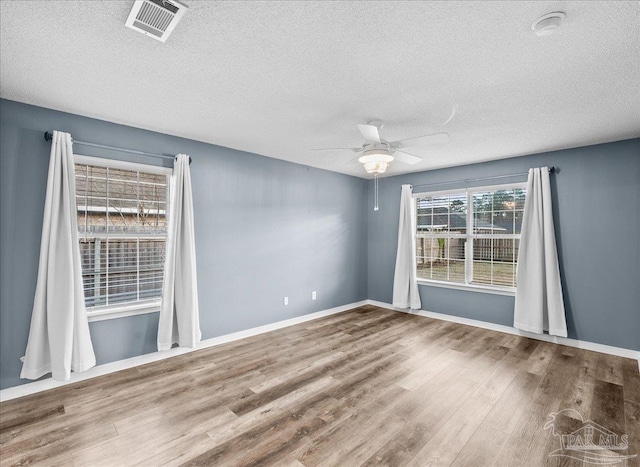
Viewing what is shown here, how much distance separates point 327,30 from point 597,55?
1.72 meters

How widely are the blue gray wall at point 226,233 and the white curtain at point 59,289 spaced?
16 centimetres

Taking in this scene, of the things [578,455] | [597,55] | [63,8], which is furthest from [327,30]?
[578,455]

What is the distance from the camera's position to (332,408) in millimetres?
2547

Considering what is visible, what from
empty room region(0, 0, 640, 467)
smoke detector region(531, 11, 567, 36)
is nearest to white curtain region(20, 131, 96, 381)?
empty room region(0, 0, 640, 467)

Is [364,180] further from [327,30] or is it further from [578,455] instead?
[578,455]

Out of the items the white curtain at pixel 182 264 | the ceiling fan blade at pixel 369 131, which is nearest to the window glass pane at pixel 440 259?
the ceiling fan blade at pixel 369 131

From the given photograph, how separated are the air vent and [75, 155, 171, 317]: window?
196cm

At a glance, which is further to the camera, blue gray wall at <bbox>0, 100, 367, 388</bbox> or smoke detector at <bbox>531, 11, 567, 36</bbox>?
blue gray wall at <bbox>0, 100, 367, 388</bbox>

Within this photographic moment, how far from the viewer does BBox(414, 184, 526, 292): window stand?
4.62m

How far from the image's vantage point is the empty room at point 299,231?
6.12 feet

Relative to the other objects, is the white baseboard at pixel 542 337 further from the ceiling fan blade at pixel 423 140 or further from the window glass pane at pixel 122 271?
the window glass pane at pixel 122 271

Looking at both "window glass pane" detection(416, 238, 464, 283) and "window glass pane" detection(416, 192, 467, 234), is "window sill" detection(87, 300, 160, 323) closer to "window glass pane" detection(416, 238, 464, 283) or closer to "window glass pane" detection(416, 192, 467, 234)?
"window glass pane" detection(416, 238, 464, 283)

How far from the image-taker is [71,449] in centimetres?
206

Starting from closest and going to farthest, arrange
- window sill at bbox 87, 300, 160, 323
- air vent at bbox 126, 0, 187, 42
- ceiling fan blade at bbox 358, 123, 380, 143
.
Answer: air vent at bbox 126, 0, 187, 42 < ceiling fan blade at bbox 358, 123, 380, 143 < window sill at bbox 87, 300, 160, 323
